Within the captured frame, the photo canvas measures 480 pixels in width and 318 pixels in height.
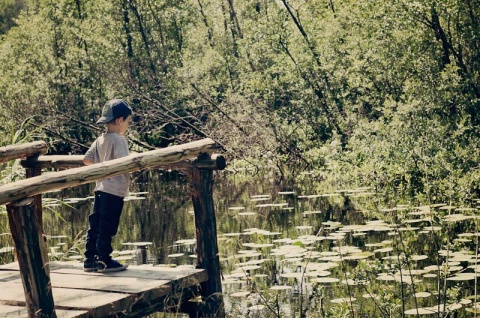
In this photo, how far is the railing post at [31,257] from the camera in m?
4.79

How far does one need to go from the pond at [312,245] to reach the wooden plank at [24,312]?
1123 mm

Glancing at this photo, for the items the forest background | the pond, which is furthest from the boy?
the forest background

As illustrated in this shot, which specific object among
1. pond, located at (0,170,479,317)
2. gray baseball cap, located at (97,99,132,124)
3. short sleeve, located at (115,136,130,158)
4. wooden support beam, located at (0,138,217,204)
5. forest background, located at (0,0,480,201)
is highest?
forest background, located at (0,0,480,201)

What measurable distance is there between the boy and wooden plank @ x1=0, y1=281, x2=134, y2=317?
0.61 metres

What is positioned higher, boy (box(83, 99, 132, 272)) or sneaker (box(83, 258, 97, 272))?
boy (box(83, 99, 132, 272))

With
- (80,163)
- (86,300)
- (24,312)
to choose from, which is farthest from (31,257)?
(80,163)

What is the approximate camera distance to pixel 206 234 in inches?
263

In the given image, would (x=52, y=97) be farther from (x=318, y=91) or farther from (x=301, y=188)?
(x=301, y=188)

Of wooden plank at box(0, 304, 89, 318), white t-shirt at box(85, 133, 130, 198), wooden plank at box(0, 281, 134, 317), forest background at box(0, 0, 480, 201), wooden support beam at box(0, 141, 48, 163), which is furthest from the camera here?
forest background at box(0, 0, 480, 201)

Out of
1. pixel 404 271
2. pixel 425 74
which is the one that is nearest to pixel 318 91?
pixel 425 74

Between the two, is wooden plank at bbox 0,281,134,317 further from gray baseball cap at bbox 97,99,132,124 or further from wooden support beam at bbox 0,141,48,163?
wooden support beam at bbox 0,141,48,163

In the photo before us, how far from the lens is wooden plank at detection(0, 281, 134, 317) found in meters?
5.38

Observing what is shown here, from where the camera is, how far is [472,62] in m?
16.5

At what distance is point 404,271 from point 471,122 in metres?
8.82
